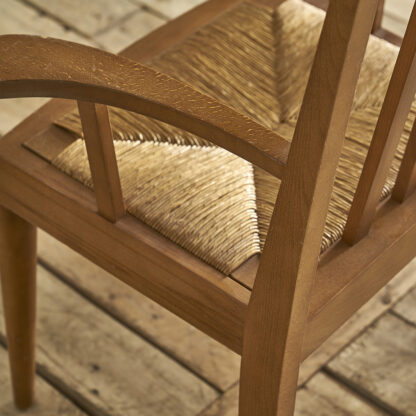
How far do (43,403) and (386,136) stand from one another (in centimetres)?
79

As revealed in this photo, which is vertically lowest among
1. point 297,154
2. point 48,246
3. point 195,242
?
point 48,246

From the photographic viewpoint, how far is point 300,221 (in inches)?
28.7

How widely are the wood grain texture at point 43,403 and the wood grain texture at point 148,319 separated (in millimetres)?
179

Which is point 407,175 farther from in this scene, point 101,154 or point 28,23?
point 28,23

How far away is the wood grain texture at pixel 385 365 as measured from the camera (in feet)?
4.38

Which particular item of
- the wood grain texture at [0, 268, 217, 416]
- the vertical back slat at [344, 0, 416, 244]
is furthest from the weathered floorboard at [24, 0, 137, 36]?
the vertical back slat at [344, 0, 416, 244]

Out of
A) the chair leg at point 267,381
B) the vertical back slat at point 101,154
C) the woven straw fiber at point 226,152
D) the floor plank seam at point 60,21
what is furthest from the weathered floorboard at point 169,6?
the chair leg at point 267,381

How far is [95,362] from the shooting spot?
4.55ft

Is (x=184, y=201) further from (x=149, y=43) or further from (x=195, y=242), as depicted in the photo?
(x=149, y=43)

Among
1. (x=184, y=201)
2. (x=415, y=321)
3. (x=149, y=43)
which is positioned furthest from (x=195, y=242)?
(x=415, y=321)

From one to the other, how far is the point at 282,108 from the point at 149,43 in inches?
9.5

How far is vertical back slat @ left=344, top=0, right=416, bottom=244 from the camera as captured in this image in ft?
2.47

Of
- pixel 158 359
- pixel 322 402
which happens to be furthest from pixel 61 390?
pixel 322 402

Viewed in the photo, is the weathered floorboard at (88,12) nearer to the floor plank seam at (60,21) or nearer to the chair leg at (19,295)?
the floor plank seam at (60,21)
